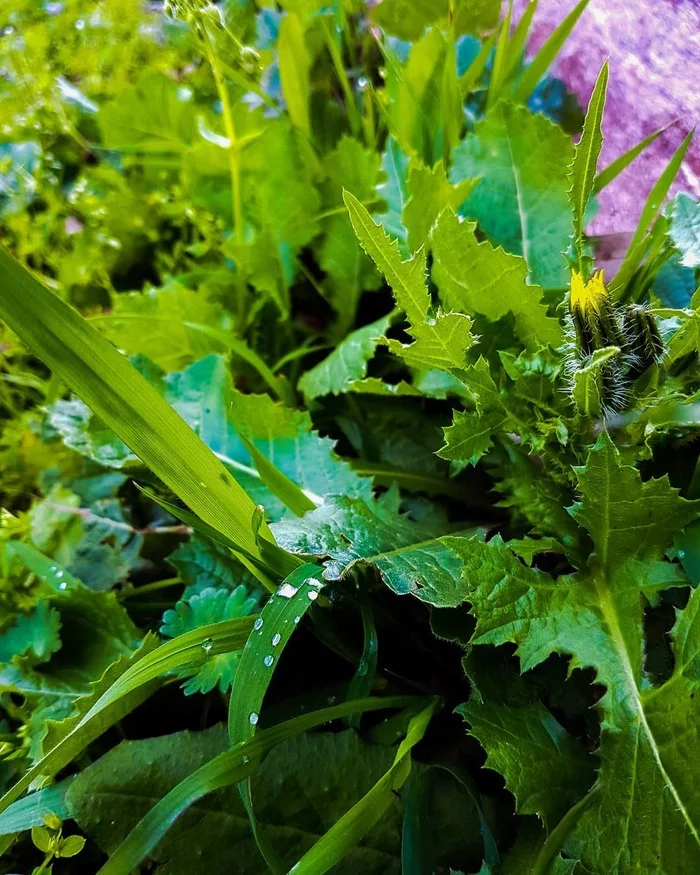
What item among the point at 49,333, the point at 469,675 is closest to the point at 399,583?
the point at 469,675

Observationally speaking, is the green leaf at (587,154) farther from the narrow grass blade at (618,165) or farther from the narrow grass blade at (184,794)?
the narrow grass blade at (184,794)

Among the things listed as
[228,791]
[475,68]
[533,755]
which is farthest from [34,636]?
[475,68]

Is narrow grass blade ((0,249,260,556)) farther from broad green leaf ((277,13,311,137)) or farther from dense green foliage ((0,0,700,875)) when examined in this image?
broad green leaf ((277,13,311,137))

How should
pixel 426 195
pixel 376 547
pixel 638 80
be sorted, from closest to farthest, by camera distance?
1. pixel 376 547
2. pixel 426 195
3. pixel 638 80

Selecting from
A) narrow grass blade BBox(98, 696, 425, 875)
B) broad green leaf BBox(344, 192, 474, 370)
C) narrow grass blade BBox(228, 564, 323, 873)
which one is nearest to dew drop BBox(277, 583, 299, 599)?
narrow grass blade BBox(228, 564, 323, 873)

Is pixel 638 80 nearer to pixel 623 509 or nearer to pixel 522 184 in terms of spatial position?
pixel 522 184
